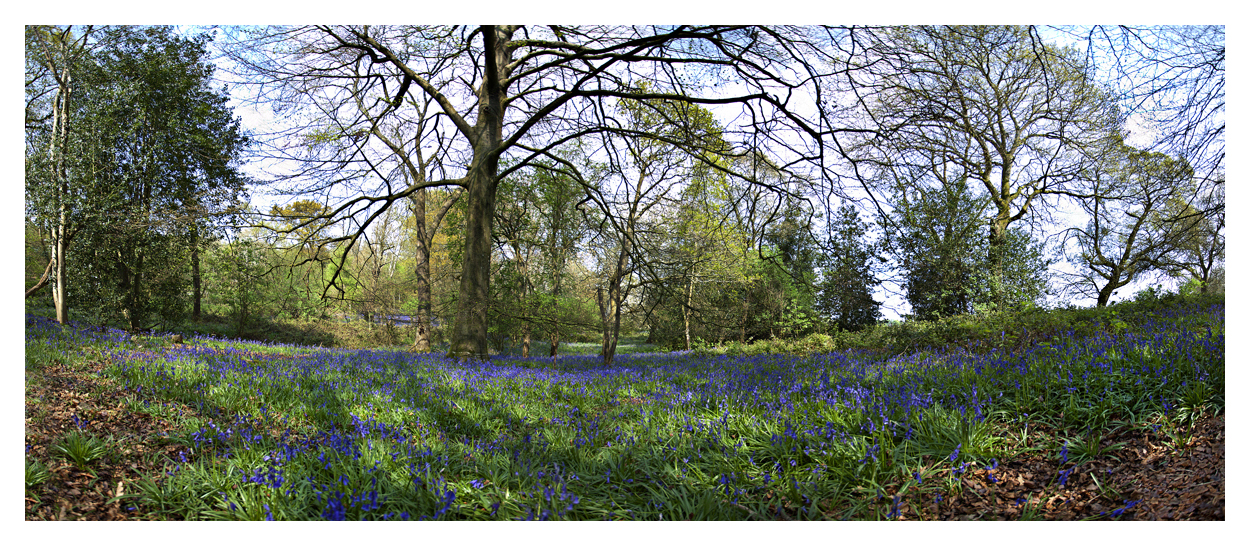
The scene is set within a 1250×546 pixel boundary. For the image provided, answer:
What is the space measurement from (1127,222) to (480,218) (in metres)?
8.78

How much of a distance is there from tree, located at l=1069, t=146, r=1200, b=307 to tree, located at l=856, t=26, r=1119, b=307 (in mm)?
331

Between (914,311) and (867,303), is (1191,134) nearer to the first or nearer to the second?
(914,311)

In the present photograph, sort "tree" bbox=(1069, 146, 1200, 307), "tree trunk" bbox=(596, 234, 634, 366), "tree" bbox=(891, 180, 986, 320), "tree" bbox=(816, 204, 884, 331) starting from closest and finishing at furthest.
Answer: "tree" bbox=(1069, 146, 1200, 307)
"tree" bbox=(816, 204, 884, 331)
"tree trunk" bbox=(596, 234, 634, 366)
"tree" bbox=(891, 180, 986, 320)

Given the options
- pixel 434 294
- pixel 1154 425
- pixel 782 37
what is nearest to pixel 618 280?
pixel 782 37

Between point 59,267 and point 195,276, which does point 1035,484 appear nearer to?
point 59,267

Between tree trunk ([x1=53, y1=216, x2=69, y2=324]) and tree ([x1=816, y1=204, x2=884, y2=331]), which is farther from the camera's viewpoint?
tree ([x1=816, y1=204, x2=884, y2=331])

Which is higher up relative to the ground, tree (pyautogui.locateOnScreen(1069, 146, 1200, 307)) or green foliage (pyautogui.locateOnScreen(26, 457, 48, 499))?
tree (pyautogui.locateOnScreen(1069, 146, 1200, 307))

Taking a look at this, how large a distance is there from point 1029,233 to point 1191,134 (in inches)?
167

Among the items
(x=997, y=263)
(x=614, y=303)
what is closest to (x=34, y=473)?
(x=614, y=303)

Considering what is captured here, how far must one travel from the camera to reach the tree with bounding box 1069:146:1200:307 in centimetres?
510

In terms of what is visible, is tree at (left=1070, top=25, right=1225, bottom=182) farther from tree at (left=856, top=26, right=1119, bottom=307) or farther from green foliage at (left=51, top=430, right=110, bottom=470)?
green foliage at (left=51, top=430, right=110, bottom=470)

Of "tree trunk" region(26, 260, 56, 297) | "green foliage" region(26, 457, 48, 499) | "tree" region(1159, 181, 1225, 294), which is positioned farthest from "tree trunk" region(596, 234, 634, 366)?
"tree trunk" region(26, 260, 56, 297)

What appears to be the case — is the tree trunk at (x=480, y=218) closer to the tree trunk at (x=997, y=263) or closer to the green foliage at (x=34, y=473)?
the green foliage at (x=34, y=473)
